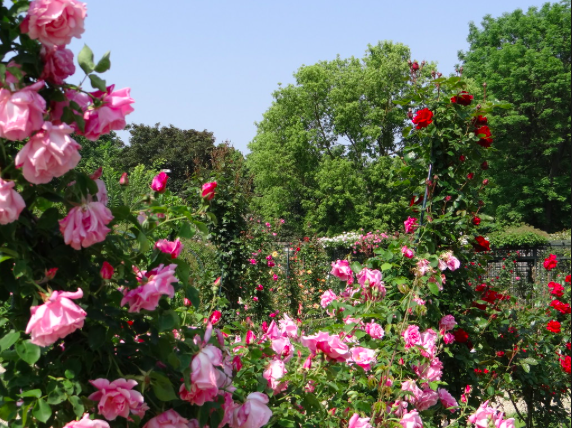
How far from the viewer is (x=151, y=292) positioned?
4.20 feet

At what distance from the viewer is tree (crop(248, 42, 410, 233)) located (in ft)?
94.6

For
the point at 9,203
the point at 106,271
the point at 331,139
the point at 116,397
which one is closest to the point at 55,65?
Result: the point at 9,203

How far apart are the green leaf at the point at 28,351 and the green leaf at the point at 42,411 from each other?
9 cm

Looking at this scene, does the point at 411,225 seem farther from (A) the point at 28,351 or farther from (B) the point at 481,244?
(A) the point at 28,351

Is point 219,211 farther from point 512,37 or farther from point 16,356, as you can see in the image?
point 512,37

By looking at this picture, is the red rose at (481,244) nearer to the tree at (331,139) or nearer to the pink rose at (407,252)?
the pink rose at (407,252)

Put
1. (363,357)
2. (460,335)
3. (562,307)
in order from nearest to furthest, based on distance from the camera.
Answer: (363,357) → (460,335) → (562,307)

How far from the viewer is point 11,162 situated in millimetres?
1263

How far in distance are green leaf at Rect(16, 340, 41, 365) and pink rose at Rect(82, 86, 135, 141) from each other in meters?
0.45

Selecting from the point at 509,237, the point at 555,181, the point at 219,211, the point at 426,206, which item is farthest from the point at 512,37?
the point at 426,206

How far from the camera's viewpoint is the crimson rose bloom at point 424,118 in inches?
139

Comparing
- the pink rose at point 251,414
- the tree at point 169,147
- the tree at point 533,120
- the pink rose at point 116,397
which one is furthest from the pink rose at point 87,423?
the tree at point 169,147

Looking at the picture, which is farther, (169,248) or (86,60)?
(169,248)

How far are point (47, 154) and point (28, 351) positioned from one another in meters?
0.40
